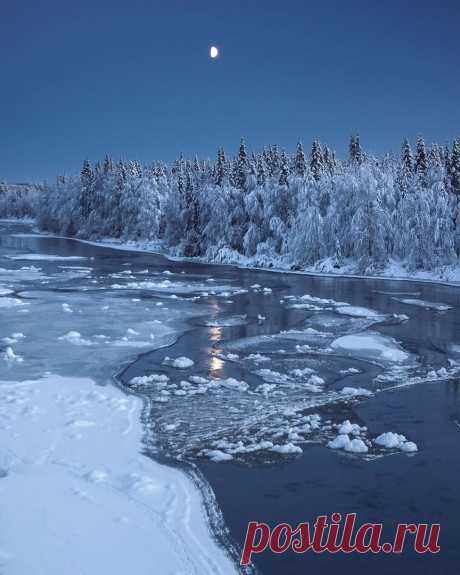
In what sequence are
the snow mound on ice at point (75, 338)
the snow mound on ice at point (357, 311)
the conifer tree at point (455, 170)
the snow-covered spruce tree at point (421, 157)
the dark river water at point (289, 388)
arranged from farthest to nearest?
the snow-covered spruce tree at point (421, 157), the conifer tree at point (455, 170), the snow mound on ice at point (357, 311), the snow mound on ice at point (75, 338), the dark river water at point (289, 388)

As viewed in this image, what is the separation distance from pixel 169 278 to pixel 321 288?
10764mm

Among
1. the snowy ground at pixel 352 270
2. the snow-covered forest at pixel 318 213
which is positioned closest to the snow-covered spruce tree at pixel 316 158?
the snow-covered forest at pixel 318 213

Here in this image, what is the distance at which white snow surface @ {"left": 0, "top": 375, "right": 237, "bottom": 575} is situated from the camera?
6.32 metres

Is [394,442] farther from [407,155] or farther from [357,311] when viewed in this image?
[407,155]

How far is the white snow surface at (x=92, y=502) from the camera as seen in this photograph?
632 centimetres

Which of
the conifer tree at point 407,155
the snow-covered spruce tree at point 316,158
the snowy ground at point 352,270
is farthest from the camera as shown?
the conifer tree at point 407,155

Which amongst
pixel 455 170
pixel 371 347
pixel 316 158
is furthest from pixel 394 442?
pixel 316 158

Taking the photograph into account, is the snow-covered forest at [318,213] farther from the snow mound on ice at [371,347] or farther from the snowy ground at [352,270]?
the snow mound on ice at [371,347]

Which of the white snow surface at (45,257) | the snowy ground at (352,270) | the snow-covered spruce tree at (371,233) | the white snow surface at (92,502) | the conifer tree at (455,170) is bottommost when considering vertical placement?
the white snow surface at (92,502)

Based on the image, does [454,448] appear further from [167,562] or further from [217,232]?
[217,232]

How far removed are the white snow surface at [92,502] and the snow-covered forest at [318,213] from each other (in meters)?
32.8

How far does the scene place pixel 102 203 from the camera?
278 ft

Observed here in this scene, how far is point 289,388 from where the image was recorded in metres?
12.9

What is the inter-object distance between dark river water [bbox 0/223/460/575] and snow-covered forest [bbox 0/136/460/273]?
1063 cm
